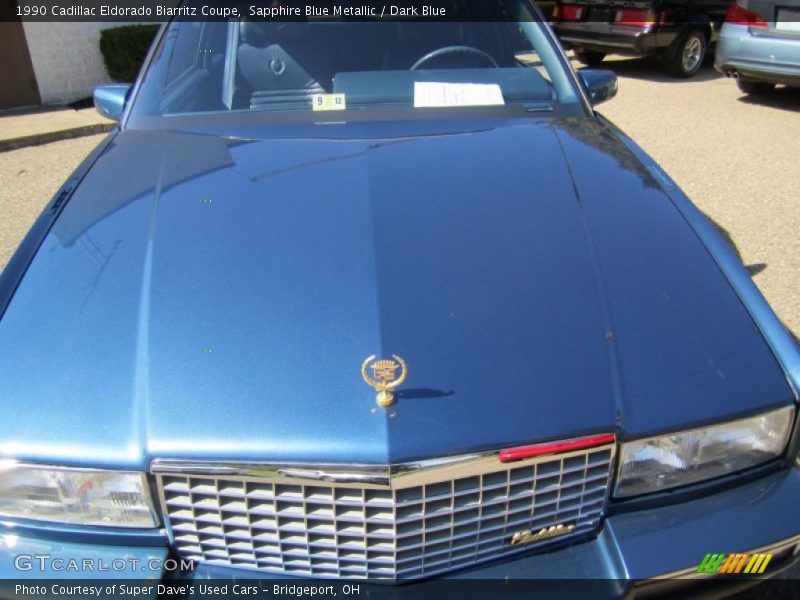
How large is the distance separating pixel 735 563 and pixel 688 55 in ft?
31.0

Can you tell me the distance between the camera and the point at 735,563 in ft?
5.10

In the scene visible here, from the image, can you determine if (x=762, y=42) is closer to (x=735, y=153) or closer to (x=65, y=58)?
(x=735, y=153)

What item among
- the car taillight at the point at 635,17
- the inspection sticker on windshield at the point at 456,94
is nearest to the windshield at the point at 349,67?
the inspection sticker on windshield at the point at 456,94

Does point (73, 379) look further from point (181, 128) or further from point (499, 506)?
point (181, 128)

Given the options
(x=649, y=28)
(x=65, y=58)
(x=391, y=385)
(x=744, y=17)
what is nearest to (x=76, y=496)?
(x=391, y=385)

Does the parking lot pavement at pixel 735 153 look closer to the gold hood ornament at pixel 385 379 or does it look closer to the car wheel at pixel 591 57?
the car wheel at pixel 591 57

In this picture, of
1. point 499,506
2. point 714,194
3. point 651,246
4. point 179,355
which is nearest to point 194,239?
point 179,355

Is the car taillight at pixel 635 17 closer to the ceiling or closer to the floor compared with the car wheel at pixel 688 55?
closer to the ceiling

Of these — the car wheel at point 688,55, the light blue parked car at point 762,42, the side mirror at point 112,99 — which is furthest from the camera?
the car wheel at point 688,55

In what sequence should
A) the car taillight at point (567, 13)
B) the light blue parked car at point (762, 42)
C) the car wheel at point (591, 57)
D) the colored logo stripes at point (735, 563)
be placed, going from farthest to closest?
the car wheel at point (591, 57) → the car taillight at point (567, 13) → the light blue parked car at point (762, 42) → the colored logo stripes at point (735, 563)

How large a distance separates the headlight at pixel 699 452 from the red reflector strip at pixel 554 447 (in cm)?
8

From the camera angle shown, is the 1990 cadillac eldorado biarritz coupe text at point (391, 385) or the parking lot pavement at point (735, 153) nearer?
the 1990 cadillac eldorado biarritz coupe text at point (391, 385)

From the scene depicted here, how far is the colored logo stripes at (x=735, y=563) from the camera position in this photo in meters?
1.54

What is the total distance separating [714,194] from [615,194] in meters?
3.52
